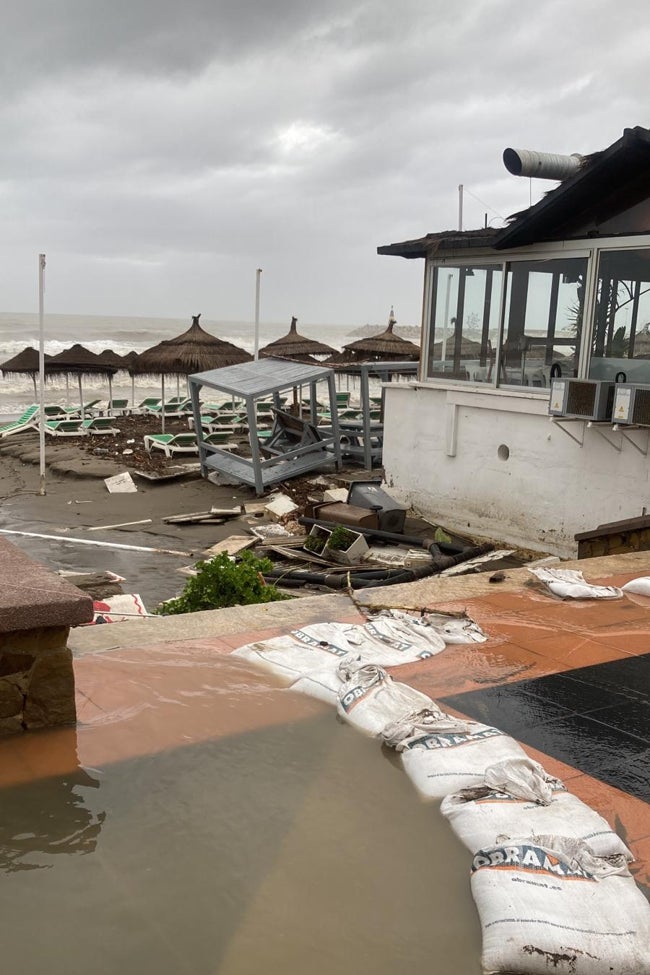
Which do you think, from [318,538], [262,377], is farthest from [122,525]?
[262,377]

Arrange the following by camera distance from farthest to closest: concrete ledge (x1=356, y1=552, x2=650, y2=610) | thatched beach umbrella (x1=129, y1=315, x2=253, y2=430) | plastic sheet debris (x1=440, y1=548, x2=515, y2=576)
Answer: thatched beach umbrella (x1=129, y1=315, x2=253, y2=430) → plastic sheet debris (x1=440, y1=548, x2=515, y2=576) → concrete ledge (x1=356, y1=552, x2=650, y2=610)

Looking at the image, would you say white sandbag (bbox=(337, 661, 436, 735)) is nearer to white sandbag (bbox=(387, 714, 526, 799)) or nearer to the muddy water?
the muddy water

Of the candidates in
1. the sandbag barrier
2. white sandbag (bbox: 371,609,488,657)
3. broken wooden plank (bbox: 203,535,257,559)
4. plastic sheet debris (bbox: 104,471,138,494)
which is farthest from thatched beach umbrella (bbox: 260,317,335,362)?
the sandbag barrier

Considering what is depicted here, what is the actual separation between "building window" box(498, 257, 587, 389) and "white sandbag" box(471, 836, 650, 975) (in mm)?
9664

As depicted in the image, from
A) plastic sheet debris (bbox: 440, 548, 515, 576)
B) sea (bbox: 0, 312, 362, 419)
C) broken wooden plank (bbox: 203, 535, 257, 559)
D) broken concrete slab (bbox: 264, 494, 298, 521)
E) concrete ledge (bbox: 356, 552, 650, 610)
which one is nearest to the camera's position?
concrete ledge (bbox: 356, 552, 650, 610)

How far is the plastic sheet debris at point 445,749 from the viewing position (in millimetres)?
3580

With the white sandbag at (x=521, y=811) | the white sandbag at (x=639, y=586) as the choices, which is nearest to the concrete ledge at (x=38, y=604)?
the white sandbag at (x=521, y=811)

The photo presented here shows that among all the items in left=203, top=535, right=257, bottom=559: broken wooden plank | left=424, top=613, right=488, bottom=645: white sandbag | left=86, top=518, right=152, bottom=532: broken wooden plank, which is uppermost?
left=424, top=613, right=488, bottom=645: white sandbag

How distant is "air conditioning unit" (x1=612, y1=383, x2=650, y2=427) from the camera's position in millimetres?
10297

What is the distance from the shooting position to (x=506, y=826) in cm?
320

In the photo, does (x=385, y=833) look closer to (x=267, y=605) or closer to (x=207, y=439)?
(x=267, y=605)

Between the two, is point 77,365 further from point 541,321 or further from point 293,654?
point 293,654

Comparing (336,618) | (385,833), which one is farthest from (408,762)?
(336,618)

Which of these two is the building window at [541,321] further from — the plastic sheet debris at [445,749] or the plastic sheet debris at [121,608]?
the plastic sheet debris at [445,749]
